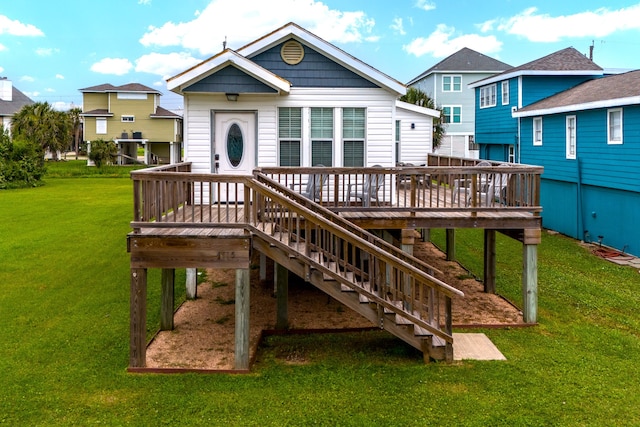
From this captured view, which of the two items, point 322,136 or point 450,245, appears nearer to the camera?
point 322,136

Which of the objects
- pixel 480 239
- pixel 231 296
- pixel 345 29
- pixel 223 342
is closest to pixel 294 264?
pixel 223 342

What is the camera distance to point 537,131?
22344mm

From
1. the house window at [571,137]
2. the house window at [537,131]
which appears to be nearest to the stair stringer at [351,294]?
the house window at [571,137]

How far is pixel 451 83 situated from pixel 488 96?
47.2 ft

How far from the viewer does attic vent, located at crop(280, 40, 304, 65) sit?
11.9 meters

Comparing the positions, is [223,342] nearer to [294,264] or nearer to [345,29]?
[294,264]

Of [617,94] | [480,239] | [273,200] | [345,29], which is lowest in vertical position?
[480,239]

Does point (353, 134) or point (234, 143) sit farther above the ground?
point (353, 134)

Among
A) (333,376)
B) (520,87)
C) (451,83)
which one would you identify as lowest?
(333,376)

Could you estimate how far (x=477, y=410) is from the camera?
6715mm

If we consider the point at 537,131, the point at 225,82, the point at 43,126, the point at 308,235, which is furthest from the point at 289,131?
the point at 43,126

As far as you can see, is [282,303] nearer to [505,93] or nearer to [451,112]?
[505,93]

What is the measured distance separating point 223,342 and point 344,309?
2.73 m

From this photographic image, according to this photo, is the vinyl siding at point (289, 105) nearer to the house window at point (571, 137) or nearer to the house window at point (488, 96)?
the house window at point (571, 137)
